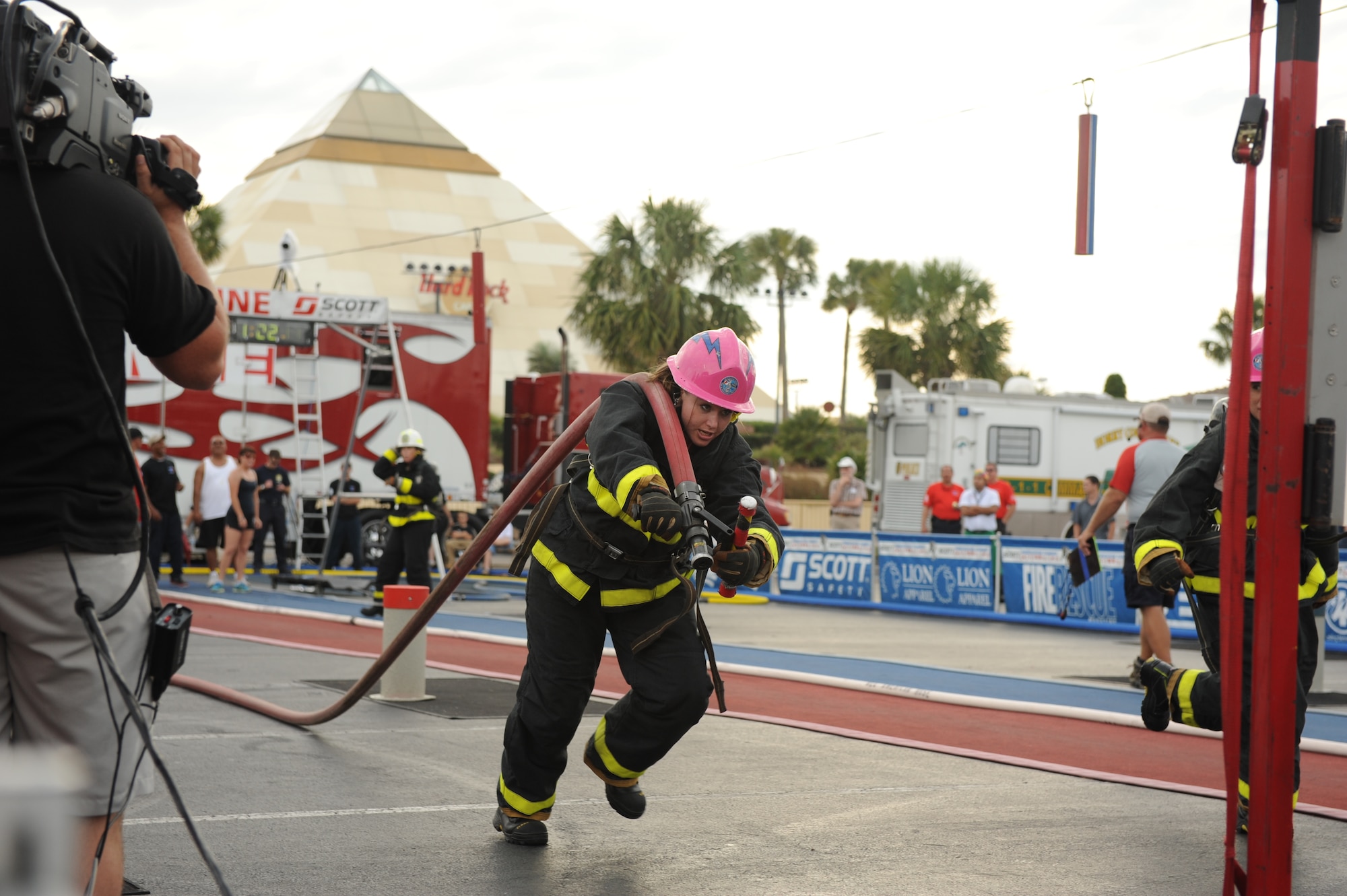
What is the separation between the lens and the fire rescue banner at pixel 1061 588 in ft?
50.4

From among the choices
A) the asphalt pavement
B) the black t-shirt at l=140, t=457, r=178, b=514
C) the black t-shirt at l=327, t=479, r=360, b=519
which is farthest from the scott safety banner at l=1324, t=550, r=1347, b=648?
the black t-shirt at l=140, t=457, r=178, b=514

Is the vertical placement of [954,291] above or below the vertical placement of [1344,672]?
above

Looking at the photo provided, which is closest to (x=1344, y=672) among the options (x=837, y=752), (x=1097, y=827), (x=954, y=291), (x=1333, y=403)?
(x=837, y=752)

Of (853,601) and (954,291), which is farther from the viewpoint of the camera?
(954,291)

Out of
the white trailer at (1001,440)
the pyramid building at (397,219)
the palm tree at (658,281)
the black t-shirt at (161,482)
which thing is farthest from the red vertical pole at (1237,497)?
the pyramid building at (397,219)

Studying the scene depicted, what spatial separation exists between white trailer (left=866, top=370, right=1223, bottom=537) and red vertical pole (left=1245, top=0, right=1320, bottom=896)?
63.1ft

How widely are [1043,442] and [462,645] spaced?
14689 millimetres

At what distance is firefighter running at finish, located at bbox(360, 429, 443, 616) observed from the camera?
1356 cm

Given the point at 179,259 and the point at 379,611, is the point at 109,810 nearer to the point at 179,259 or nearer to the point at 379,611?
the point at 179,259

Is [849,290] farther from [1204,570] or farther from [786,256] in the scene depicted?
[1204,570]

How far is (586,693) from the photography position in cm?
491

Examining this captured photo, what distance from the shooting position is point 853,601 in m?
18.4

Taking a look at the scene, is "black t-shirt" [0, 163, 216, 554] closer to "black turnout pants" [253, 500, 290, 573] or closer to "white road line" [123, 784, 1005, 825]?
"white road line" [123, 784, 1005, 825]

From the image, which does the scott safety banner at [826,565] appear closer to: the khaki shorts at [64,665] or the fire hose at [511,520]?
the fire hose at [511,520]
